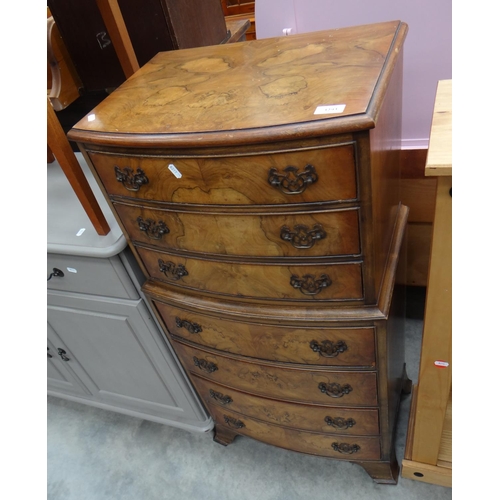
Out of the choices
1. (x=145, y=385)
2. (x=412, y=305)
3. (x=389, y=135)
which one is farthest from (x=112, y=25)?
(x=412, y=305)

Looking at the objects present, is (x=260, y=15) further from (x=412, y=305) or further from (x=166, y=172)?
(x=412, y=305)

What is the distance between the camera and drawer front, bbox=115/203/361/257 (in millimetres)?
780

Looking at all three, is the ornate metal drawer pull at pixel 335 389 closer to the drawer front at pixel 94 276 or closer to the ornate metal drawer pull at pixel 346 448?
the ornate metal drawer pull at pixel 346 448

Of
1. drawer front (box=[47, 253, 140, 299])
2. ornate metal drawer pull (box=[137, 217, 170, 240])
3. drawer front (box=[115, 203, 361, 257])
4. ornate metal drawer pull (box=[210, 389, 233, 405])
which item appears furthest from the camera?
ornate metal drawer pull (box=[210, 389, 233, 405])

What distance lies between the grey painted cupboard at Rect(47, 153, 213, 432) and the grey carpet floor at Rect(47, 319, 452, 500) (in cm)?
11

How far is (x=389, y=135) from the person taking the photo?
35.4 inches

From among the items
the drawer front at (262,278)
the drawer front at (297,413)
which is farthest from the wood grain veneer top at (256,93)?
the drawer front at (297,413)

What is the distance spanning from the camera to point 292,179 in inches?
28.6

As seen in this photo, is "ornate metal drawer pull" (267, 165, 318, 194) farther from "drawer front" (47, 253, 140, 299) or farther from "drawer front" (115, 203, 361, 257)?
"drawer front" (47, 253, 140, 299)

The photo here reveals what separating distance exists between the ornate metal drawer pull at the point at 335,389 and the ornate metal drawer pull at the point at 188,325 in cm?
35

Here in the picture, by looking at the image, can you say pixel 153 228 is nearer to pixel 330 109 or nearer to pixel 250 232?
pixel 250 232

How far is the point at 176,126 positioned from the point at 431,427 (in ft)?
3.44

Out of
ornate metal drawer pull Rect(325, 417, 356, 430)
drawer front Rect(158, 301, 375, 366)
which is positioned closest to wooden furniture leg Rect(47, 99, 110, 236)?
drawer front Rect(158, 301, 375, 366)

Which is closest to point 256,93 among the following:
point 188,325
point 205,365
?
point 188,325
